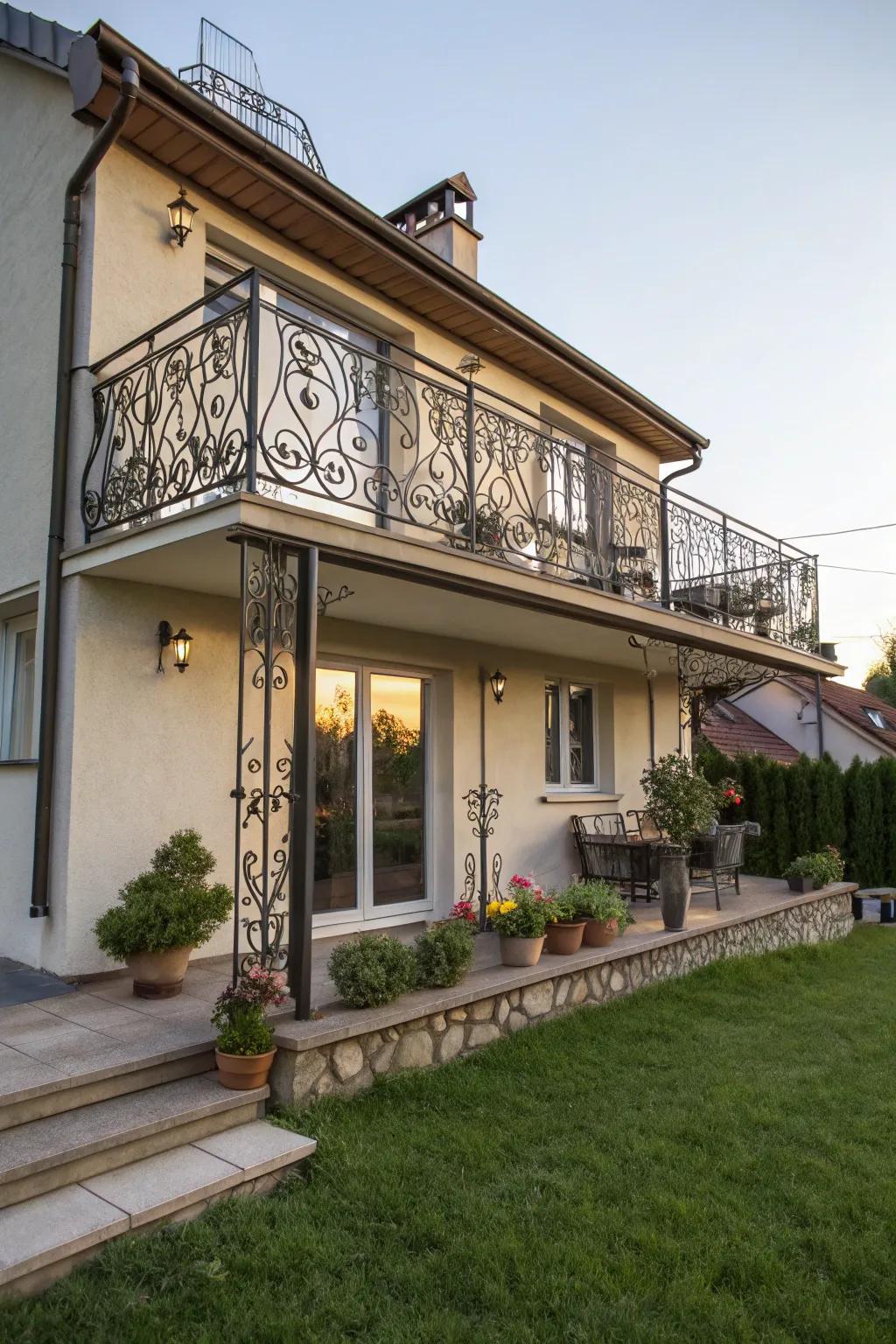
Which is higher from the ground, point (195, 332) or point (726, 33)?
point (726, 33)

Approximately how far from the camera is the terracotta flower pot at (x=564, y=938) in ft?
20.7

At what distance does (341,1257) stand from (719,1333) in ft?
4.30

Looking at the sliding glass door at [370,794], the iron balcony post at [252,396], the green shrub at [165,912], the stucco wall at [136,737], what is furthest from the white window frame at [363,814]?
the iron balcony post at [252,396]

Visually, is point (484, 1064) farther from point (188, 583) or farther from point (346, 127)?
point (346, 127)

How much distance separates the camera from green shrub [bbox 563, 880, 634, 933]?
21.5 feet

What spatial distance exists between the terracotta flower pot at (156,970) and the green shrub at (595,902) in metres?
2.84

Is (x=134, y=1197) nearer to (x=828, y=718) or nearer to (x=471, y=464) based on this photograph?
(x=471, y=464)

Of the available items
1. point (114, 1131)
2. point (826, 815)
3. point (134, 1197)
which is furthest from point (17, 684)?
point (826, 815)

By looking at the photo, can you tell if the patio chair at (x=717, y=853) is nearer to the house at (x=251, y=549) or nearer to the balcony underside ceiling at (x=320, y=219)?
the house at (x=251, y=549)

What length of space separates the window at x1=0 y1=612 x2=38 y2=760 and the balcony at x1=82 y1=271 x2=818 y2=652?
5.10 ft

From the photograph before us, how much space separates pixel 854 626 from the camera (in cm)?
3778

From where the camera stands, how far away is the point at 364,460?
7.75 m

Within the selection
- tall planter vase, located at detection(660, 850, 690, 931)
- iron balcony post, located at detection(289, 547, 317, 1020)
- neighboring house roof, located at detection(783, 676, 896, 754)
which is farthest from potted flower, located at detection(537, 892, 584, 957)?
neighboring house roof, located at detection(783, 676, 896, 754)

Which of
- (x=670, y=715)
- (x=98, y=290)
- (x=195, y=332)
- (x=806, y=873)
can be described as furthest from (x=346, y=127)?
(x=806, y=873)
